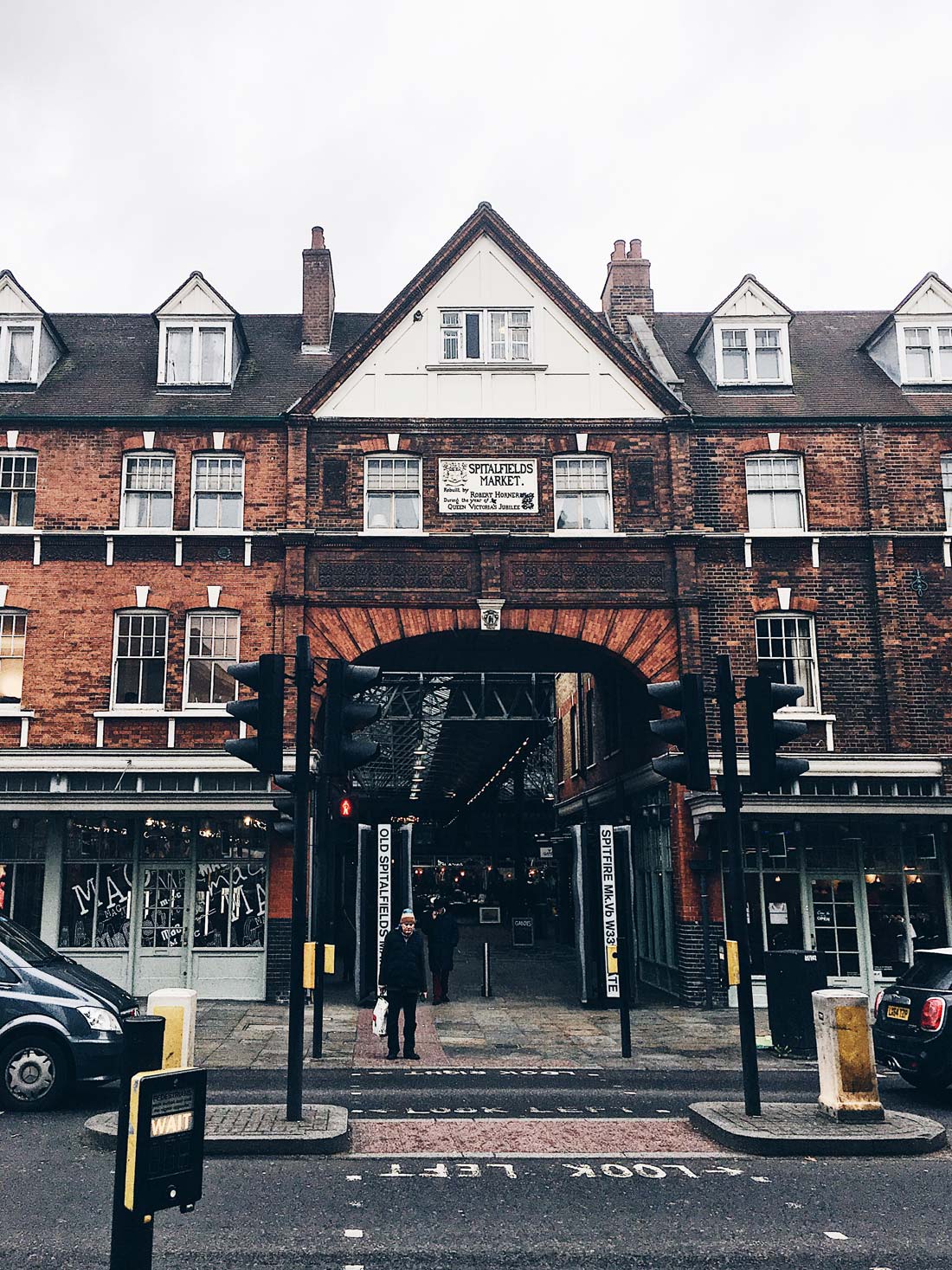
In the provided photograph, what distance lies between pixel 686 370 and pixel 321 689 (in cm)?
995

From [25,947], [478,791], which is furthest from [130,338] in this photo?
[478,791]

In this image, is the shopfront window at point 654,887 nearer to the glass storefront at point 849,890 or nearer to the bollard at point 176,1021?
the glass storefront at point 849,890

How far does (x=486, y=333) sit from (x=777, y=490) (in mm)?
6281

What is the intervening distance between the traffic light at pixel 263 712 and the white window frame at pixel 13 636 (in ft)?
37.0

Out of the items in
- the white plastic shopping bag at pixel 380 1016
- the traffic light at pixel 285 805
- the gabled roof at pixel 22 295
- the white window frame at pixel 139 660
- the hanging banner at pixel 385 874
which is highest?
the gabled roof at pixel 22 295

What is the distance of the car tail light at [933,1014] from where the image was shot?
10625 millimetres

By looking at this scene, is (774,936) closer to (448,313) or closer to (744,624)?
(744,624)

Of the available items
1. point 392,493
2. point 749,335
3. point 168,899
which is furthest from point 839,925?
point 168,899

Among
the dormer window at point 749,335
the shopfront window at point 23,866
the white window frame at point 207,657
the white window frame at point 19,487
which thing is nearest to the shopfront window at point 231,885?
the white window frame at point 207,657

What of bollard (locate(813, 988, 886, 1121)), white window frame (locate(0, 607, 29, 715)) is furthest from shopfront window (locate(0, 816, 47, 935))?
bollard (locate(813, 988, 886, 1121))

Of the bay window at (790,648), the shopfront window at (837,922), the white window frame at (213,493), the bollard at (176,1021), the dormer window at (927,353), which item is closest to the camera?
the bollard at (176,1021)

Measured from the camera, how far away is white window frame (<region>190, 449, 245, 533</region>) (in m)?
19.7

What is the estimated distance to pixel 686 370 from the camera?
2230 centimetres

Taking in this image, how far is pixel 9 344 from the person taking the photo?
836 inches
